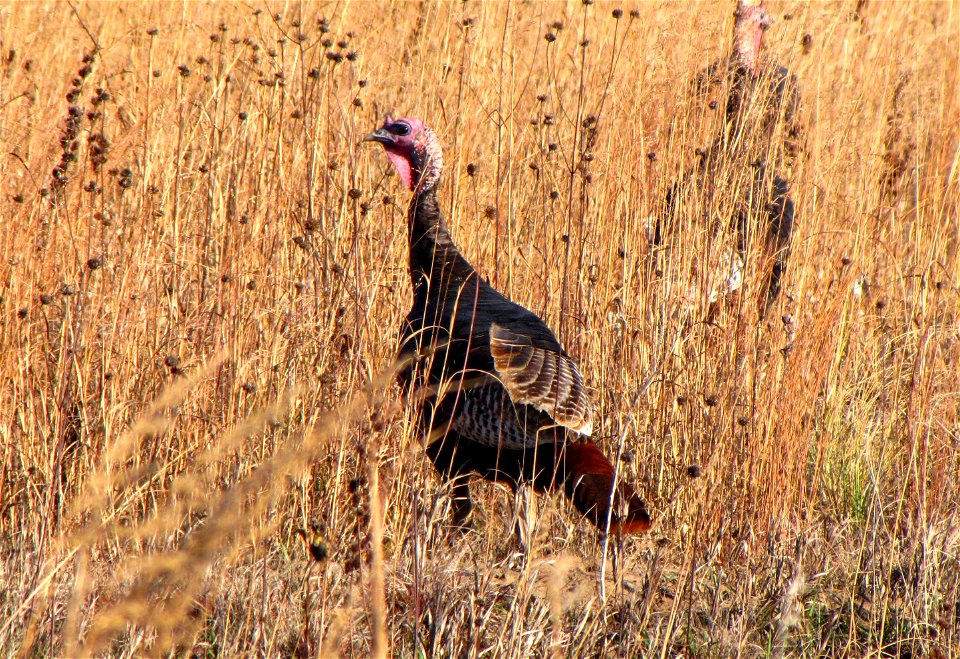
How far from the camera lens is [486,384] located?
3439 mm

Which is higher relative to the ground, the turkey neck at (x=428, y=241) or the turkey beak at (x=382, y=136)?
the turkey beak at (x=382, y=136)

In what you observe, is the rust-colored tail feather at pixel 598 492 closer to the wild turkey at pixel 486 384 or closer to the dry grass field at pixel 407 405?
the wild turkey at pixel 486 384

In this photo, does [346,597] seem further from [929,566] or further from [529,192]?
[529,192]

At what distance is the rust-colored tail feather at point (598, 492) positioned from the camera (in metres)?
2.86

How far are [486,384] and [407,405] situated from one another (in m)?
0.84

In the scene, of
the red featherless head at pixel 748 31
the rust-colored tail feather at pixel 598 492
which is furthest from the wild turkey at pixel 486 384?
the red featherless head at pixel 748 31

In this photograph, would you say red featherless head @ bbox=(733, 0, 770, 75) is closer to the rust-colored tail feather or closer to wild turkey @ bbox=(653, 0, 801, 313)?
wild turkey @ bbox=(653, 0, 801, 313)

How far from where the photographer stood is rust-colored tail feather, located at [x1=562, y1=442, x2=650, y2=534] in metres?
2.86

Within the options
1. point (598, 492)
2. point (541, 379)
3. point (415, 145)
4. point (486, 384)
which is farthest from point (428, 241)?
point (598, 492)

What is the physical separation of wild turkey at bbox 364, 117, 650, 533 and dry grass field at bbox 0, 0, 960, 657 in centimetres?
16

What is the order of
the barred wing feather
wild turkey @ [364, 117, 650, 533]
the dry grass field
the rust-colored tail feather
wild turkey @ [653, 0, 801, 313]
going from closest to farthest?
1. the dry grass field
2. the rust-colored tail feather
3. wild turkey @ [364, 117, 650, 533]
4. the barred wing feather
5. wild turkey @ [653, 0, 801, 313]

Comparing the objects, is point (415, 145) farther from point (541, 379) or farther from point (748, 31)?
Answer: point (748, 31)

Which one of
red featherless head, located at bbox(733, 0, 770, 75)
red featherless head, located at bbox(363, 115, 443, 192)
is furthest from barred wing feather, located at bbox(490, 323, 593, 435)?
red featherless head, located at bbox(733, 0, 770, 75)

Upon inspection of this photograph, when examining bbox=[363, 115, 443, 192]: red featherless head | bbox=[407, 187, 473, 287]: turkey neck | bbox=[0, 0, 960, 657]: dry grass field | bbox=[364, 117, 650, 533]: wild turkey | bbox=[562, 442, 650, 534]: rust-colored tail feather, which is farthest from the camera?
bbox=[363, 115, 443, 192]: red featherless head
